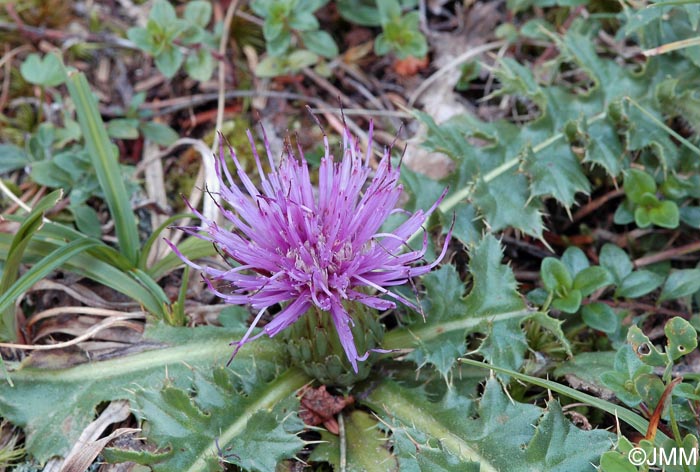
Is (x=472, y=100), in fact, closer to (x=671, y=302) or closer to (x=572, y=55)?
(x=572, y=55)

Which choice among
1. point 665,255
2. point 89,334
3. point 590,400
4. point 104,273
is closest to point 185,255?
point 104,273

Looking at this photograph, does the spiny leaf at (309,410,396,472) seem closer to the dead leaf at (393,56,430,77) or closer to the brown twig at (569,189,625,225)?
the brown twig at (569,189,625,225)

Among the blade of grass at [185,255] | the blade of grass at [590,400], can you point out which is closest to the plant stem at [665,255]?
the blade of grass at [590,400]

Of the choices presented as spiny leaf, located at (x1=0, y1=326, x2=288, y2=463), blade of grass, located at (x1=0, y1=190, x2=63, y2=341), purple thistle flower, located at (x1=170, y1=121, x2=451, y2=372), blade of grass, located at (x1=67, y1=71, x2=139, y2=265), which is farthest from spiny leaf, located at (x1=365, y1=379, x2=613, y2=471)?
blade of grass, located at (x1=0, y1=190, x2=63, y2=341)

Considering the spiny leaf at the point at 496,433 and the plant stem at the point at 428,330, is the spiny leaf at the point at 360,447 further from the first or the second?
the plant stem at the point at 428,330

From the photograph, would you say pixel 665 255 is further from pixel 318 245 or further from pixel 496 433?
pixel 318 245

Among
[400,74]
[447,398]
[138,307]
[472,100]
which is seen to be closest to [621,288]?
[447,398]
